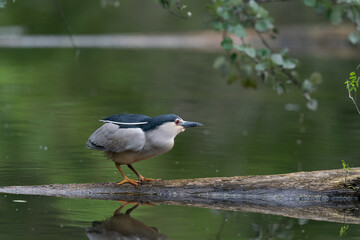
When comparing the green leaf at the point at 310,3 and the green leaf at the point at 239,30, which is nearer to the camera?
the green leaf at the point at 239,30

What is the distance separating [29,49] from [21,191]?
23.9 meters

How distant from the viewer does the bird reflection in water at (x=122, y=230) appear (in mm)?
5871

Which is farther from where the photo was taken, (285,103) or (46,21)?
(46,21)

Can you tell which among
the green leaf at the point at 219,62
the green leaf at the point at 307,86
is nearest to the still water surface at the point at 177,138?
the green leaf at the point at 307,86

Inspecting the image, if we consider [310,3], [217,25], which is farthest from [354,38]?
[217,25]

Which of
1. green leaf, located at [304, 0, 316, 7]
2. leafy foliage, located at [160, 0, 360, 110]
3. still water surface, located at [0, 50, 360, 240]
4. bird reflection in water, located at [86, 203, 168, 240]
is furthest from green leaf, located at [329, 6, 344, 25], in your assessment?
bird reflection in water, located at [86, 203, 168, 240]

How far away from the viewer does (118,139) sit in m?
6.83

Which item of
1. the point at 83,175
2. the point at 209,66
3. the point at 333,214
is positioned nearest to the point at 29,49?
the point at 209,66

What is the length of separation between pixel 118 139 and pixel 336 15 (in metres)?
2.73

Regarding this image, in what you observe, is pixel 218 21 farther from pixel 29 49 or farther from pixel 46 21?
pixel 46 21

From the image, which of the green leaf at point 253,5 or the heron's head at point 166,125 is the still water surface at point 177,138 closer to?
the heron's head at point 166,125

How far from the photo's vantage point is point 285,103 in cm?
1683

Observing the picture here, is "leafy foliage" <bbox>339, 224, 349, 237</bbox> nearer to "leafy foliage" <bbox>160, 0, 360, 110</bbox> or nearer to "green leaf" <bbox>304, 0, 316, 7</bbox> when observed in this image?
"leafy foliage" <bbox>160, 0, 360, 110</bbox>

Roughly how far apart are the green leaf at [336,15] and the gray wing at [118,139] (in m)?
2.54
